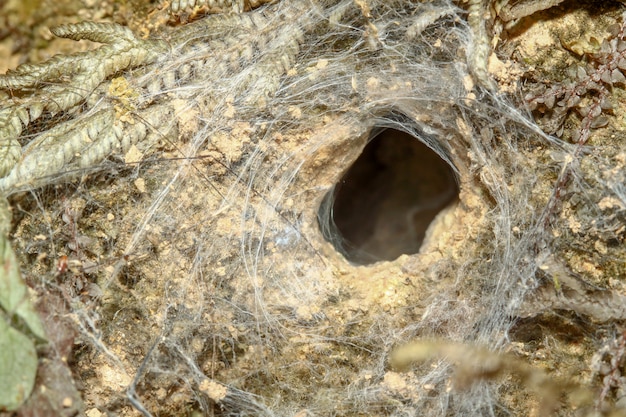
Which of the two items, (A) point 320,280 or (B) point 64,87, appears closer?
(B) point 64,87

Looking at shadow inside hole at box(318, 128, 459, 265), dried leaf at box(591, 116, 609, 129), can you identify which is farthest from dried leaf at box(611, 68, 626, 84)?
shadow inside hole at box(318, 128, 459, 265)

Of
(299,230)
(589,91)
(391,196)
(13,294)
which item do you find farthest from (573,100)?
(13,294)

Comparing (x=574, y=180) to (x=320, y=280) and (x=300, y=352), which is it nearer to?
(x=320, y=280)

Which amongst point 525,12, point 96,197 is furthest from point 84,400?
point 525,12

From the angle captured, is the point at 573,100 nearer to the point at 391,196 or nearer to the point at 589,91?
the point at 589,91

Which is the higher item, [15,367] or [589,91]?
[589,91]

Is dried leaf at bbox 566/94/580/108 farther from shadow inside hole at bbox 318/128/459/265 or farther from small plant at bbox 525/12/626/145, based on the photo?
shadow inside hole at bbox 318/128/459/265
